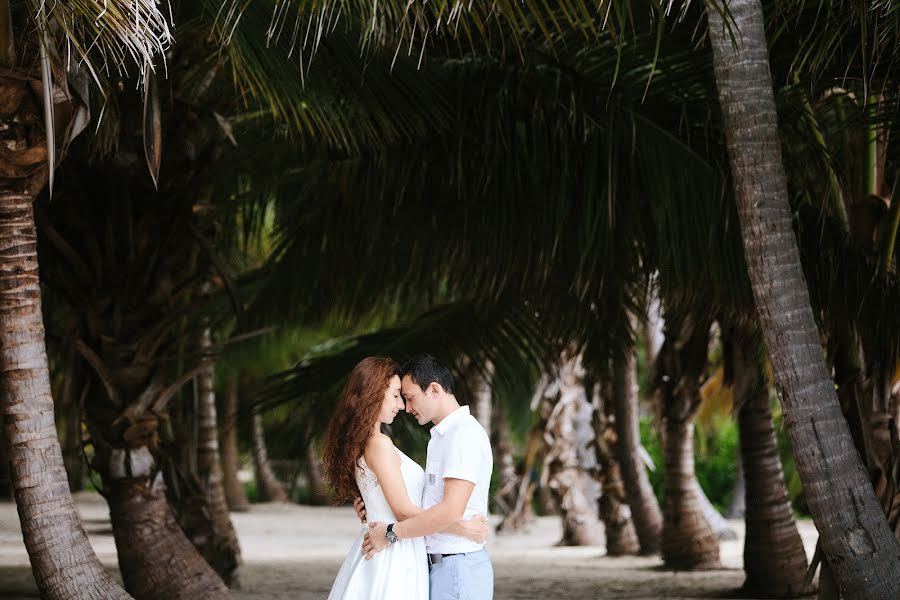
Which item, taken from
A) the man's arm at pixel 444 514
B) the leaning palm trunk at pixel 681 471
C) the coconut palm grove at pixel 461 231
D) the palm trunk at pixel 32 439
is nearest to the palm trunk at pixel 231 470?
the coconut palm grove at pixel 461 231

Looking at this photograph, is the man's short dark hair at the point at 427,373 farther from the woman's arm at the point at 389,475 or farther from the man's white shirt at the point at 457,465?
the woman's arm at the point at 389,475

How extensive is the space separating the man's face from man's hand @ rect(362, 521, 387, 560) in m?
0.41

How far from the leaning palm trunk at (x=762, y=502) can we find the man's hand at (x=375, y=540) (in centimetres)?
588

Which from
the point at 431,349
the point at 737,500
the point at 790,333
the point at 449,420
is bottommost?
the point at 737,500

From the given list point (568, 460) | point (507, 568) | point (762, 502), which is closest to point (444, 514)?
point (762, 502)

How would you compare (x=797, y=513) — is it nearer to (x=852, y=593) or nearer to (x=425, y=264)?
(x=425, y=264)

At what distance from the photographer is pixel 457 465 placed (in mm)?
3863

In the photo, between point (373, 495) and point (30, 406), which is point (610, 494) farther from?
point (373, 495)

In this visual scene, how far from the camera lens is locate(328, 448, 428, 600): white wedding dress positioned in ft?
13.0

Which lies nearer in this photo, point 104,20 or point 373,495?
point 373,495

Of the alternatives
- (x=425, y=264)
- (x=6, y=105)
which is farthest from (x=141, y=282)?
(x=6, y=105)

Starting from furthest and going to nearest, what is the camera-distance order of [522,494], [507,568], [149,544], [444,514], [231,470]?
[231,470] → [522,494] → [507,568] → [149,544] → [444,514]

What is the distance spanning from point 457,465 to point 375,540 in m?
0.44

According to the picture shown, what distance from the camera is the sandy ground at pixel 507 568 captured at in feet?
32.2
